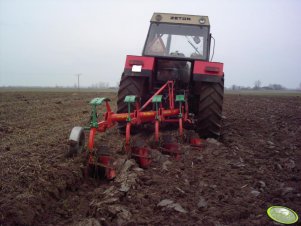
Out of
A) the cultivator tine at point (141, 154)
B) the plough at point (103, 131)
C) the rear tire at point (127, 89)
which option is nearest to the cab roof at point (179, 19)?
the rear tire at point (127, 89)

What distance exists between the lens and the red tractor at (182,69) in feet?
18.2

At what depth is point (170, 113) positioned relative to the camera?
17.4ft

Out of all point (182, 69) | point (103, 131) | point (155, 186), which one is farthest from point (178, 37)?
point (155, 186)

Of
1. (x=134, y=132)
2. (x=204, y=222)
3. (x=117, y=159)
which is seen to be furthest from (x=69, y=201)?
(x=134, y=132)

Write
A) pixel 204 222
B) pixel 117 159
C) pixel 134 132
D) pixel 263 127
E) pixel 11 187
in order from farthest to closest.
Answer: pixel 263 127, pixel 134 132, pixel 117 159, pixel 11 187, pixel 204 222

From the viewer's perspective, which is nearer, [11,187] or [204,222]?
[204,222]

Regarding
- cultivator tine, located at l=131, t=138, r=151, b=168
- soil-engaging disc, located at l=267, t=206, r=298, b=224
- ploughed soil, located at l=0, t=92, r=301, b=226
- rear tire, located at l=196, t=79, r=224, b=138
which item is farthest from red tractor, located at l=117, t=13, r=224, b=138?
soil-engaging disc, located at l=267, t=206, r=298, b=224

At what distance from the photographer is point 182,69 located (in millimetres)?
6273

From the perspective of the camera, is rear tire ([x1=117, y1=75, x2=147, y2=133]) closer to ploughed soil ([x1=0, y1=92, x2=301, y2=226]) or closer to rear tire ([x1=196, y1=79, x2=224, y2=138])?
ploughed soil ([x1=0, y1=92, x2=301, y2=226])

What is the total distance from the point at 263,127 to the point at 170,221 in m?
5.22

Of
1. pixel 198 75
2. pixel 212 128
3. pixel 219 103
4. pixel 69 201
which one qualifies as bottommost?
pixel 69 201

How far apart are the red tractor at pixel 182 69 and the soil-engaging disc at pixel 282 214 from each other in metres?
2.72

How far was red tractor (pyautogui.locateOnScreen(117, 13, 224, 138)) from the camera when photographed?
5555mm

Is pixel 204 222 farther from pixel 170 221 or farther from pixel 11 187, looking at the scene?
pixel 11 187
